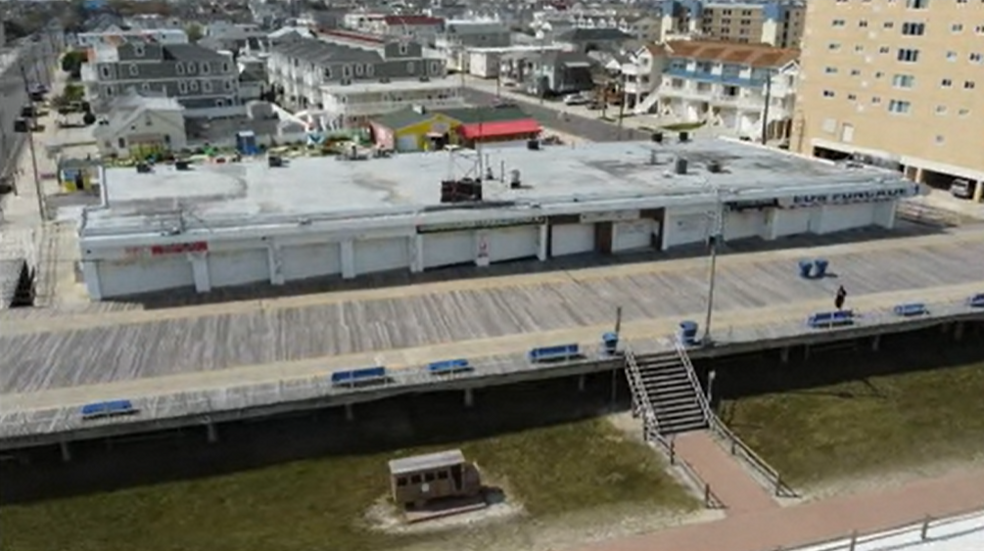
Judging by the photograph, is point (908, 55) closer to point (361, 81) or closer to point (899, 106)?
point (899, 106)

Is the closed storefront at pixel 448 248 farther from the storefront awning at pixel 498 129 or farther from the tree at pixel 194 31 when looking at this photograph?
the tree at pixel 194 31

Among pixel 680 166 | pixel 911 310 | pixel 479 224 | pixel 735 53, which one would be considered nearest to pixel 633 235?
pixel 680 166

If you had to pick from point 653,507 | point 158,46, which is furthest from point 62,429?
point 158,46

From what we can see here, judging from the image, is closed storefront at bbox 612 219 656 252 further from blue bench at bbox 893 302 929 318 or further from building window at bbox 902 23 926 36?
building window at bbox 902 23 926 36

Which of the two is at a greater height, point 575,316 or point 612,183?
point 612,183

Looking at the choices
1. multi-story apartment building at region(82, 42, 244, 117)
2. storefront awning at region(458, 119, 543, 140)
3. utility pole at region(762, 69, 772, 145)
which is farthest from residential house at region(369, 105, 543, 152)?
utility pole at region(762, 69, 772, 145)

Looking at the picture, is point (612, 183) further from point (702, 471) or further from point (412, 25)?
point (412, 25)
